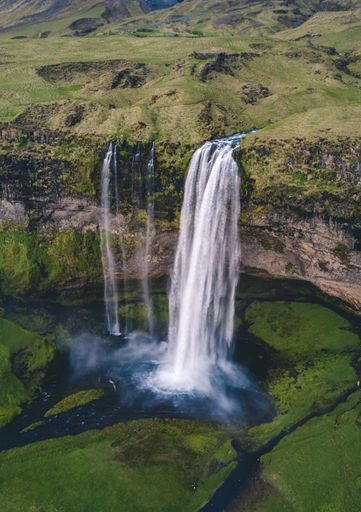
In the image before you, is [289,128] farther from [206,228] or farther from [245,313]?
[245,313]

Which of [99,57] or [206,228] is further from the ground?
[99,57]

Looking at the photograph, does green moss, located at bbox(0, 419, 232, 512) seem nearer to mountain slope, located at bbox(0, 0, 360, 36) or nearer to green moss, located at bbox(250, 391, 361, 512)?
green moss, located at bbox(250, 391, 361, 512)

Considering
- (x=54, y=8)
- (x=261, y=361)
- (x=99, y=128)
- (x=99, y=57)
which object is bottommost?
(x=261, y=361)

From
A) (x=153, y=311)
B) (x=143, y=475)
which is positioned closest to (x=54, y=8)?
(x=153, y=311)

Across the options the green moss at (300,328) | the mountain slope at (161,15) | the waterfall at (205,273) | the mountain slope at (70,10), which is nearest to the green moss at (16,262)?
the waterfall at (205,273)

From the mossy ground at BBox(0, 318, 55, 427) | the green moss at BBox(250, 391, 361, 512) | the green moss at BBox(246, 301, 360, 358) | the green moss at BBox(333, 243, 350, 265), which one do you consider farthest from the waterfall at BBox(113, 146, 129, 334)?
the green moss at BBox(250, 391, 361, 512)

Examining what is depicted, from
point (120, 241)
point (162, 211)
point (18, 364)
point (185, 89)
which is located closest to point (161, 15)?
point (185, 89)

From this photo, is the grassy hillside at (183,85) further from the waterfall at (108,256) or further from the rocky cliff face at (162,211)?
the waterfall at (108,256)
